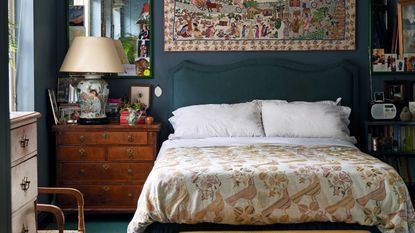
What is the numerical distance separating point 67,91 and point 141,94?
668 mm

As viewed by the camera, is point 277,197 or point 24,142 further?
point 277,197

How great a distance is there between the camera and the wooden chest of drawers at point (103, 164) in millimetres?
5012

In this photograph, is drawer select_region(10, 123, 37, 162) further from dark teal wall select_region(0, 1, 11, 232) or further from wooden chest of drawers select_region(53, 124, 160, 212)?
wooden chest of drawers select_region(53, 124, 160, 212)

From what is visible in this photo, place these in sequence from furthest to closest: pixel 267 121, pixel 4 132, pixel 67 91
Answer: pixel 67 91 → pixel 267 121 → pixel 4 132

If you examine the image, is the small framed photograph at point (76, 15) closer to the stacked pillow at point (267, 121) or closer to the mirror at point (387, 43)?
the stacked pillow at point (267, 121)

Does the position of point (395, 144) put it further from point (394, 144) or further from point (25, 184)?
point (25, 184)

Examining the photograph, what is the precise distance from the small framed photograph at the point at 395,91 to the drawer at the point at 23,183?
12.2 feet

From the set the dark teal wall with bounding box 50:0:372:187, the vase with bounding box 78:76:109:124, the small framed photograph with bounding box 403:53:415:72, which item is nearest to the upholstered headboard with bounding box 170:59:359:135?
the dark teal wall with bounding box 50:0:372:187

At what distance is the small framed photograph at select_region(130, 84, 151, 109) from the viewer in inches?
216

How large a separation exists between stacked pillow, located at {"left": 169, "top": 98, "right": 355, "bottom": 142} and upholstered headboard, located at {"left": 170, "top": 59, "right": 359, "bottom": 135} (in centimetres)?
24

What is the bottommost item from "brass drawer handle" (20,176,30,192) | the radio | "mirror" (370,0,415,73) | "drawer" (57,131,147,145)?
"brass drawer handle" (20,176,30,192)

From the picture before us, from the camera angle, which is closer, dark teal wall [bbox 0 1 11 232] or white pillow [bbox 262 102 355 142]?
dark teal wall [bbox 0 1 11 232]

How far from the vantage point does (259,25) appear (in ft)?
18.0

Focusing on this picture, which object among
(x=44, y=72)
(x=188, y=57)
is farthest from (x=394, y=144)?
(x=44, y=72)
